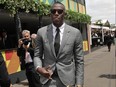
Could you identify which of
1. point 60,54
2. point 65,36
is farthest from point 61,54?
point 65,36

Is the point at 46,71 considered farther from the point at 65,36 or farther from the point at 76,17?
the point at 76,17

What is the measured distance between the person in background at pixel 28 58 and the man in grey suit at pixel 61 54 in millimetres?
4612

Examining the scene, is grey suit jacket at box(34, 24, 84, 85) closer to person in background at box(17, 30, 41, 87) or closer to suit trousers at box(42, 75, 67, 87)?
suit trousers at box(42, 75, 67, 87)

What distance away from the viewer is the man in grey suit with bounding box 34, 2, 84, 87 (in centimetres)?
403

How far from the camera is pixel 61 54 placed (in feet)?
13.3

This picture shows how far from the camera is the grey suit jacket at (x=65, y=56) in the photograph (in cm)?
404

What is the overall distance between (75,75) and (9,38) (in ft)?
43.0

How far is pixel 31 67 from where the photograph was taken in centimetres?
872

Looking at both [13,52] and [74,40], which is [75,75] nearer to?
[74,40]

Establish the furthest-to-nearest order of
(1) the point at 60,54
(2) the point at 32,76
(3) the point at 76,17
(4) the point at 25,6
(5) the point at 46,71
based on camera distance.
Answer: (3) the point at 76,17 < (4) the point at 25,6 < (2) the point at 32,76 < (1) the point at 60,54 < (5) the point at 46,71

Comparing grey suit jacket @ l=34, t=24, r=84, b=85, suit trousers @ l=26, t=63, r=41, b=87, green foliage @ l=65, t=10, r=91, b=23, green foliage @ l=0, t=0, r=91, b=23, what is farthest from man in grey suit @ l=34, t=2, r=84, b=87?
green foliage @ l=65, t=10, r=91, b=23

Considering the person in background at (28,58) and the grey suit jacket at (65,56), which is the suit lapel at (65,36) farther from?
the person in background at (28,58)

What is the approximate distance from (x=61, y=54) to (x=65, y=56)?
51mm

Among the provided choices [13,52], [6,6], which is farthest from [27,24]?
[6,6]
